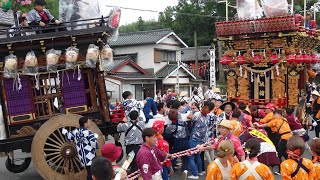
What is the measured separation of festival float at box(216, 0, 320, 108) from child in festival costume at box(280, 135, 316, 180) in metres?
9.77

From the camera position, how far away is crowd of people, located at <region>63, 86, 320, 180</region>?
4.62 metres

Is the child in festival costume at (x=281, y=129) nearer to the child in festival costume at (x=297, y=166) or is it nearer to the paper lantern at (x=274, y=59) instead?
the child in festival costume at (x=297, y=166)

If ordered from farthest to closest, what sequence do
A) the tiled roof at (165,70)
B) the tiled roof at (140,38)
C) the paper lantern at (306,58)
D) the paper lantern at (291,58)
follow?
the tiled roof at (140,38), the tiled roof at (165,70), the paper lantern at (306,58), the paper lantern at (291,58)

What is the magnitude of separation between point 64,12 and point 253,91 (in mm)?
9101

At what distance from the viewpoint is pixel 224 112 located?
8.48 m

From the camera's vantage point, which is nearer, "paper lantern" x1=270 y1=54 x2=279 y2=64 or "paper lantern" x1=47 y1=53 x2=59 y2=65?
"paper lantern" x1=47 y1=53 x2=59 y2=65

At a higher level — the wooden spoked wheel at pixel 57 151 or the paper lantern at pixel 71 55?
the paper lantern at pixel 71 55

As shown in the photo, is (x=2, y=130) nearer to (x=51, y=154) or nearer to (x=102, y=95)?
(x=51, y=154)

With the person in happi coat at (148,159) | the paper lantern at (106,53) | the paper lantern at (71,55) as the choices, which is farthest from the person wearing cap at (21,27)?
the person in happi coat at (148,159)

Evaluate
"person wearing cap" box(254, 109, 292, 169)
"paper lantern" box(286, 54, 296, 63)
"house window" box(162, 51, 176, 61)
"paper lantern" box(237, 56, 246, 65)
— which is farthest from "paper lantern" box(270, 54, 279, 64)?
"house window" box(162, 51, 176, 61)

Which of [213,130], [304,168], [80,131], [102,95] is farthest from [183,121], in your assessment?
[304,168]

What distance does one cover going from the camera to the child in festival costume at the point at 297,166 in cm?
461

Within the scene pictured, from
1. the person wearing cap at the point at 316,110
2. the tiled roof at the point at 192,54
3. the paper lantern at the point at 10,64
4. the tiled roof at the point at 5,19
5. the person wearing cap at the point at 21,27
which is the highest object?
the tiled roof at the point at 5,19

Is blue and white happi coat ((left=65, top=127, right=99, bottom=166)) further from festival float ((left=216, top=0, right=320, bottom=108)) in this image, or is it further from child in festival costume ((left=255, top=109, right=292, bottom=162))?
festival float ((left=216, top=0, right=320, bottom=108))
